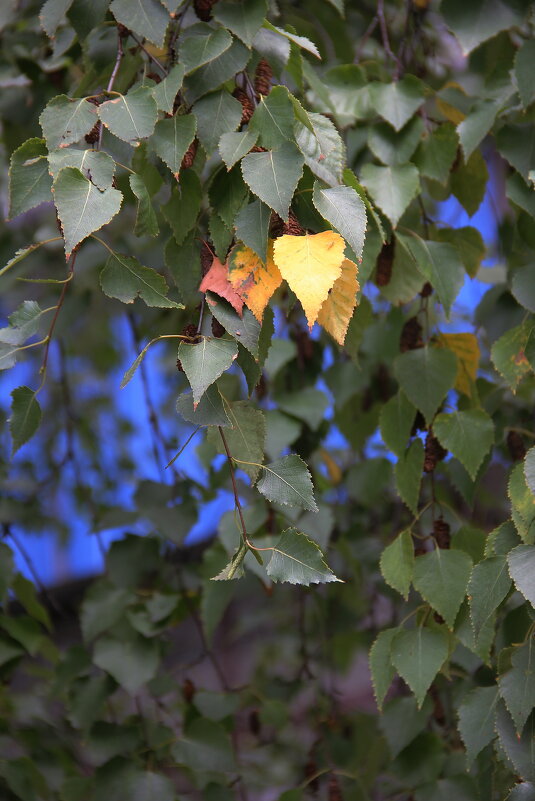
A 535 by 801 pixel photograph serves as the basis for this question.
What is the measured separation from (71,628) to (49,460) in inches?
31.7

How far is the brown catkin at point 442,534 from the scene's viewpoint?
0.91m

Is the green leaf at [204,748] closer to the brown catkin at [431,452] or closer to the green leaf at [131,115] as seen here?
the brown catkin at [431,452]

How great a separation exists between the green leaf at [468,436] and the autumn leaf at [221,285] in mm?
288

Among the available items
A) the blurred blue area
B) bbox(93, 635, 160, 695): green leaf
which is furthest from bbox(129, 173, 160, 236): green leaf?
the blurred blue area

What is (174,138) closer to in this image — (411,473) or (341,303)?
(341,303)

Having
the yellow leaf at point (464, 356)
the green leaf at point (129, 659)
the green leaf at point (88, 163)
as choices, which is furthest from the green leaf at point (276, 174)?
the green leaf at point (129, 659)

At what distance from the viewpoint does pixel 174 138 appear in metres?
0.77

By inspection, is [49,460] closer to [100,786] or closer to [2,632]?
[2,632]

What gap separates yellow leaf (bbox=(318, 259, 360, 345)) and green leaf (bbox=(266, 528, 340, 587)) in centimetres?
16

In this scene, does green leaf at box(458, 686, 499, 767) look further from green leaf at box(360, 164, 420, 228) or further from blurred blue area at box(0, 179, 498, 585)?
blurred blue area at box(0, 179, 498, 585)

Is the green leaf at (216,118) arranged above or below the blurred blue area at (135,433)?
above

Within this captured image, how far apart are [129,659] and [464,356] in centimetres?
56

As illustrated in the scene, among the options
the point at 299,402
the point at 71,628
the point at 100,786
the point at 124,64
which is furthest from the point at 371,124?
the point at 71,628

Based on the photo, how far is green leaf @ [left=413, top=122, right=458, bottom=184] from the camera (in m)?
0.98
